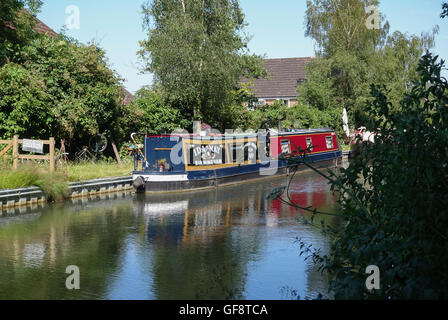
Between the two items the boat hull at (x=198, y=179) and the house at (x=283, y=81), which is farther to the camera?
the house at (x=283, y=81)

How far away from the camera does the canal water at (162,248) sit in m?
9.02

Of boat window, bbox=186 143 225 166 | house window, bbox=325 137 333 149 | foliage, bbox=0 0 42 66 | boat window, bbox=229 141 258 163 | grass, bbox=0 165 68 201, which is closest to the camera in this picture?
grass, bbox=0 165 68 201

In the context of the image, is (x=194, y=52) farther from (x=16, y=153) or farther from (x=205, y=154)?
(x=16, y=153)

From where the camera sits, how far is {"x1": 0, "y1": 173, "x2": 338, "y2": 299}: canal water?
9016mm

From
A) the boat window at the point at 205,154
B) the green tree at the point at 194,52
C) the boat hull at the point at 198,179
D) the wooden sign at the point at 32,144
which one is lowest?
the boat hull at the point at 198,179

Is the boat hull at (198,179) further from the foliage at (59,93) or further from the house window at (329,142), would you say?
the house window at (329,142)

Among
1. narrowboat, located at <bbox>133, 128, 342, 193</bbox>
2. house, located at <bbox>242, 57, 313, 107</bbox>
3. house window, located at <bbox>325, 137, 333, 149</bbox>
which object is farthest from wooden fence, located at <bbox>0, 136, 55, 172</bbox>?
house, located at <bbox>242, 57, 313, 107</bbox>

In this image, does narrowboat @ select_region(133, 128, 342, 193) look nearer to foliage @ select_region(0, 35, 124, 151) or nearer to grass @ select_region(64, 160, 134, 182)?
grass @ select_region(64, 160, 134, 182)

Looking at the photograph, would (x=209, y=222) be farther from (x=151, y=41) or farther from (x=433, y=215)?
(x=151, y=41)

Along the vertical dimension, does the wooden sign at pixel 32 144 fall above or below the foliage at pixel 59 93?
below

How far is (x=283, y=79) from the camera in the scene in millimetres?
54156

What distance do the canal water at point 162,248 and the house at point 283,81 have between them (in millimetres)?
33596

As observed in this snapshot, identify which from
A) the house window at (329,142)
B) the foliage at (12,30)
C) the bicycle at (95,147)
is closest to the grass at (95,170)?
the bicycle at (95,147)

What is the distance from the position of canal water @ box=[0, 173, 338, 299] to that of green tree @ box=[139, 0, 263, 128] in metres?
8.91
